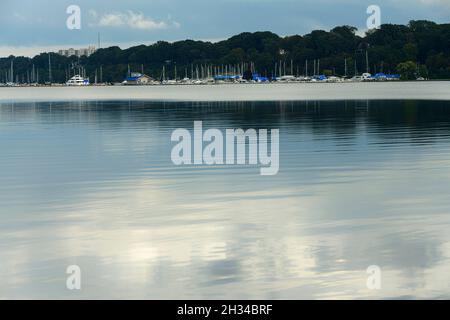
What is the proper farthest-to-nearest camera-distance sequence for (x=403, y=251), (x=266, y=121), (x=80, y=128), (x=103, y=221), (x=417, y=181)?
(x=266, y=121), (x=80, y=128), (x=417, y=181), (x=103, y=221), (x=403, y=251)

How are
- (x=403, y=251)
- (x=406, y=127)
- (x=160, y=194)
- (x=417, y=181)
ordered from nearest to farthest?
(x=403, y=251) < (x=160, y=194) < (x=417, y=181) < (x=406, y=127)

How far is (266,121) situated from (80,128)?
543 inches

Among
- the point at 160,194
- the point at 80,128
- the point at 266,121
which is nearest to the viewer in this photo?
the point at 160,194

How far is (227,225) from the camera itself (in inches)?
845

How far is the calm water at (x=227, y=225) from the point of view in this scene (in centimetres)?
1614

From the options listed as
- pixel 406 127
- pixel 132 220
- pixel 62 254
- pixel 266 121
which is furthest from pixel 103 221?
pixel 266 121

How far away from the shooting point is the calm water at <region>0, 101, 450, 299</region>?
1614cm

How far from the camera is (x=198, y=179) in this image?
30.5 m

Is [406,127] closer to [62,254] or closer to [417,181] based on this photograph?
[417,181]

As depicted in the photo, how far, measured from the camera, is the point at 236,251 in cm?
1858

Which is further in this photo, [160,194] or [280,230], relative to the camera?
[160,194]

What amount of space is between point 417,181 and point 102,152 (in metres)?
16.8
